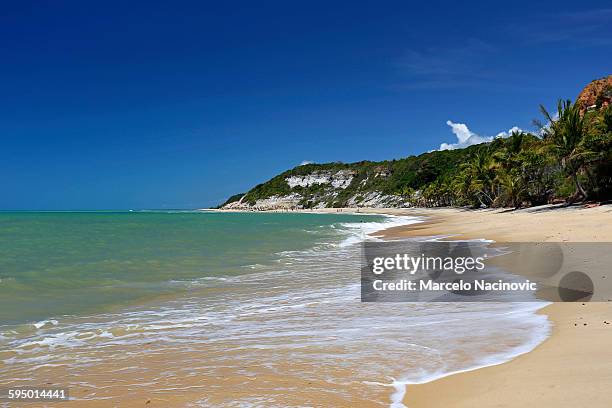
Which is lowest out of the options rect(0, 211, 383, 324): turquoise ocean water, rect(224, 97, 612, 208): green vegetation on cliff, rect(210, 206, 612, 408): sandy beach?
rect(0, 211, 383, 324): turquoise ocean water

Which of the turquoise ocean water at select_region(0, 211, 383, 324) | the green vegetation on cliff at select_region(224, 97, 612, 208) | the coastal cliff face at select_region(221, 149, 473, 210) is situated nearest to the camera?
the turquoise ocean water at select_region(0, 211, 383, 324)

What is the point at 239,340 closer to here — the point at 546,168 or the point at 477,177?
the point at 546,168

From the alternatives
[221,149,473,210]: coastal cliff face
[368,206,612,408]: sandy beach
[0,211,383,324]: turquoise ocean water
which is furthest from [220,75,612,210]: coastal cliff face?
[368,206,612,408]: sandy beach

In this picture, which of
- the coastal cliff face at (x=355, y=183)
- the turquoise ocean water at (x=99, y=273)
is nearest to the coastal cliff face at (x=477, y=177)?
the coastal cliff face at (x=355, y=183)

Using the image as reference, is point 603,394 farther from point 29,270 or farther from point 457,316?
point 29,270

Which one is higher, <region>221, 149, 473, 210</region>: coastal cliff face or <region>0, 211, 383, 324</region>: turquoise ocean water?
<region>221, 149, 473, 210</region>: coastal cliff face

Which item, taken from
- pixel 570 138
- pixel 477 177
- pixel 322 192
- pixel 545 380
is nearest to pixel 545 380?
pixel 545 380

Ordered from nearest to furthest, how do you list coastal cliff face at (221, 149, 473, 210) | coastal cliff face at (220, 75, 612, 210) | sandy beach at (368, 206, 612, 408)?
sandy beach at (368, 206, 612, 408) → coastal cliff face at (220, 75, 612, 210) → coastal cliff face at (221, 149, 473, 210)

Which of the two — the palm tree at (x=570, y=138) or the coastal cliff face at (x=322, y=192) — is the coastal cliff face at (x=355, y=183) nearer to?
the coastal cliff face at (x=322, y=192)

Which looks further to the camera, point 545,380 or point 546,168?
→ point 546,168

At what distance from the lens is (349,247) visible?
20.3 meters

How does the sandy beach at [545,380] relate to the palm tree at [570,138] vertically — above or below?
below

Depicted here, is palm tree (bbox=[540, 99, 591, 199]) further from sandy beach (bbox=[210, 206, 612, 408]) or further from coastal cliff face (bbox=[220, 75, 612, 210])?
sandy beach (bbox=[210, 206, 612, 408])

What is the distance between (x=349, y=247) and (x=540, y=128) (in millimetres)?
27758
